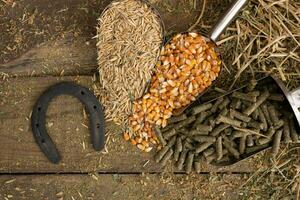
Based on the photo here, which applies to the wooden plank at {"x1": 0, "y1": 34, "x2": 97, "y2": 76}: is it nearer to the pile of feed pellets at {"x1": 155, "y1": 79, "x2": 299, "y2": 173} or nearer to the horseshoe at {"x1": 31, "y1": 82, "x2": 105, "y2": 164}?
the horseshoe at {"x1": 31, "y1": 82, "x2": 105, "y2": 164}

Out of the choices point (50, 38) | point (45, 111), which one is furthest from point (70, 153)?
point (50, 38)

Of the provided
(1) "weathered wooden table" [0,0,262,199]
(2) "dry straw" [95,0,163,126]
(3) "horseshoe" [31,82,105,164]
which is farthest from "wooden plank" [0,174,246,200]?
(2) "dry straw" [95,0,163,126]

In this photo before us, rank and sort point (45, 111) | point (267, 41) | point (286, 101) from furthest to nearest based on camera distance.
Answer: point (45, 111) < point (267, 41) < point (286, 101)

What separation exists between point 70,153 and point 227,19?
0.91m

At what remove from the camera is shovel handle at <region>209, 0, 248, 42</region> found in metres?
1.90

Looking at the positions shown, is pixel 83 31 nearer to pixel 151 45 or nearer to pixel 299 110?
pixel 151 45

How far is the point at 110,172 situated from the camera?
213 cm

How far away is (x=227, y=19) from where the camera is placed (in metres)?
1.92

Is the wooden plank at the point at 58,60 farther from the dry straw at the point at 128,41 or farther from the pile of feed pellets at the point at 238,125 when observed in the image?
the pile of feed pellets at the point at 238,125

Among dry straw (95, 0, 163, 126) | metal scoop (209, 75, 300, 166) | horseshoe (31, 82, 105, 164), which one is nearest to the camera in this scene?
metal scoop (209, 75, 300, 166)

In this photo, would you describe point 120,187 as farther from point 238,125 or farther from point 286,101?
point 286,101

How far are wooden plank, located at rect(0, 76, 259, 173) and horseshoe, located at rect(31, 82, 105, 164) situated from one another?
3 centimetres

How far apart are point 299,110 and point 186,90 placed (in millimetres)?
462

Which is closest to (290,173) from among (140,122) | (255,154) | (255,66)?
(255,154)
